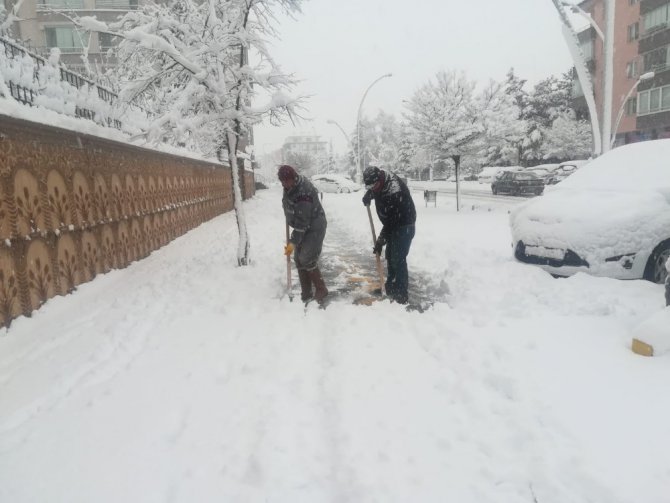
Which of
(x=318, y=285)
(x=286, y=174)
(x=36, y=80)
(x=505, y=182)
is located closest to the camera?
(x=286, y=174)

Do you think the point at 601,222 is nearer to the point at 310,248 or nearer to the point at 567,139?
the point at 310,248

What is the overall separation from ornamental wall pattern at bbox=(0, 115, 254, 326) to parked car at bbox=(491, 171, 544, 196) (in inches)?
809

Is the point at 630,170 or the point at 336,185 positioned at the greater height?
the point at 336,185

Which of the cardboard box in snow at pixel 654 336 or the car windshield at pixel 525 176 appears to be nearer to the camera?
the cardboard box in snow at pixel 654 336

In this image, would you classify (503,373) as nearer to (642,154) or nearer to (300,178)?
(300,178)

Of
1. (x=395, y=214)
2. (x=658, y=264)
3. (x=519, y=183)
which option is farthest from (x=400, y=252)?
(x=519, y=183)

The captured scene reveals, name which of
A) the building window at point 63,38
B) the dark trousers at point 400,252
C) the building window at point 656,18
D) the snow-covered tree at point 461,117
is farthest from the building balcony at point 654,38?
the building window at point 63,38

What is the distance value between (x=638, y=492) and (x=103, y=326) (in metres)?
4.97

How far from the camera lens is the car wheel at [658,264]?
17.1 ft

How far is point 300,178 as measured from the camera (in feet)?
18.4

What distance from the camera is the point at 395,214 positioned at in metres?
5.64

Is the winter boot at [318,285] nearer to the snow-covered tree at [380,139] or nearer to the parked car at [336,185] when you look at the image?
the parked car at [336,185]

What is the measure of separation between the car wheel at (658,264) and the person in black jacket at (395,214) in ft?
9.56

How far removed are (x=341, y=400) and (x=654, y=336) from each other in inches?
99.7
